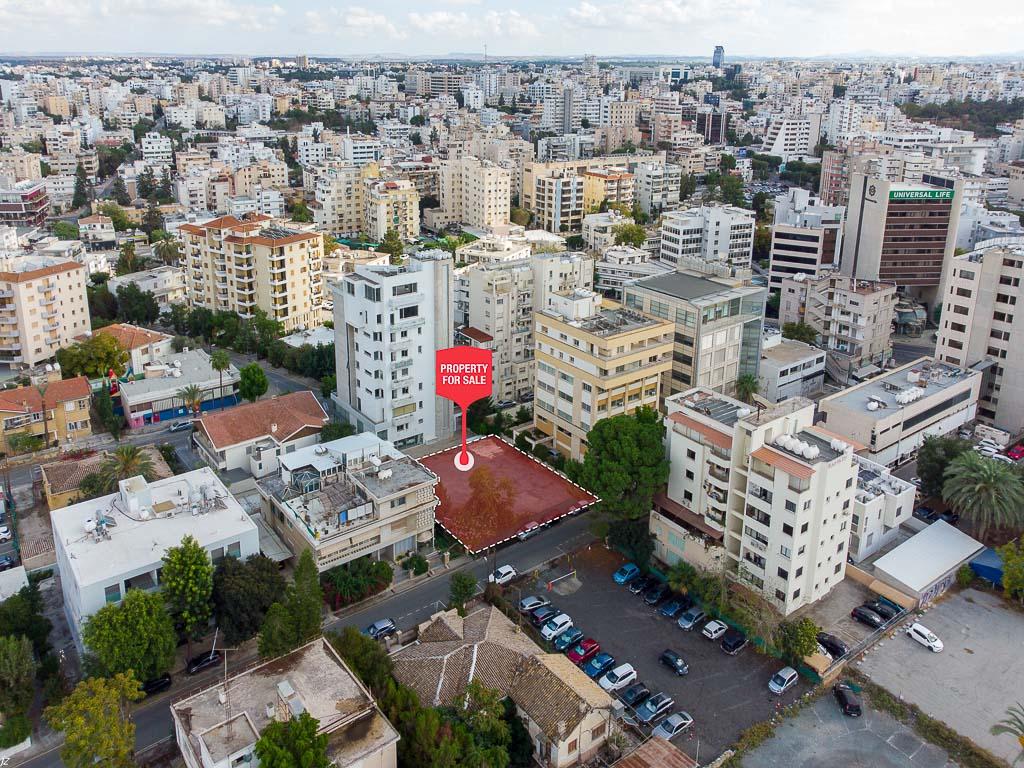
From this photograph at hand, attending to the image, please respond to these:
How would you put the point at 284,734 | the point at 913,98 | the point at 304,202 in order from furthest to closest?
1. the point at 913,98
2. the point at 304,202
3. the point at 284,734

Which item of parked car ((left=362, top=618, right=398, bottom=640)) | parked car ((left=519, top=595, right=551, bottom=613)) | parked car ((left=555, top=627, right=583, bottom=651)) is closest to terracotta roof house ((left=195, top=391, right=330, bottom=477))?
parked car ((left=362, top=618, right=398, bottom=640))

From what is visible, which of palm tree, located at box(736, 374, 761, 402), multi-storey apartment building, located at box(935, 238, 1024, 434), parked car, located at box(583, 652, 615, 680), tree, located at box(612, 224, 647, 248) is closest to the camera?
Answer: parked car, located at box(583, 652, 615, 680)

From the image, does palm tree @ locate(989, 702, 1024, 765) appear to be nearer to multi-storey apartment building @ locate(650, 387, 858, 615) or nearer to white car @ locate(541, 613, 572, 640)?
multi-storey apartment building @ locate(650, 387, 858, 615)

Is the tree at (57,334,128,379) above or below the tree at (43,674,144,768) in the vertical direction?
above

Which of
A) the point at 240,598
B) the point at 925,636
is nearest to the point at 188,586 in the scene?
the point at 240,598

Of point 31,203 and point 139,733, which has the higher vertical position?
point 31,203

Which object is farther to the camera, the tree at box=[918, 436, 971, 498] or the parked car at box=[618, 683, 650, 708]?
the tree at box=[918, 436, 971, 498]

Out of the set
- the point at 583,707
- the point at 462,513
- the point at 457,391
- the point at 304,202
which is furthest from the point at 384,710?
Answer: the point at 304,202

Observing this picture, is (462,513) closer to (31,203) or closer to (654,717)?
(654,717)
